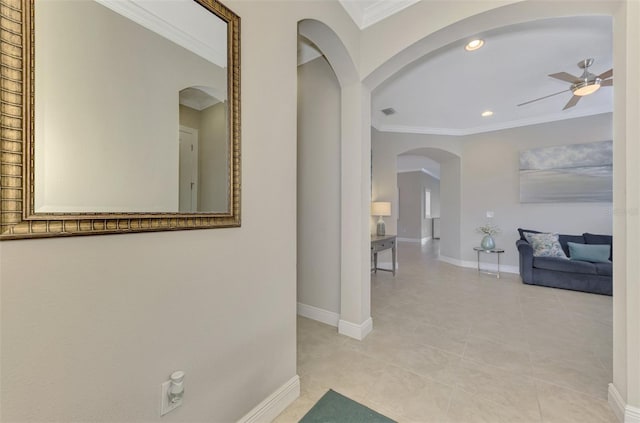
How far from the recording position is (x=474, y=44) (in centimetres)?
249

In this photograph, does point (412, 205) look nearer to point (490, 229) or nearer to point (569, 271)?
point (490, 229)

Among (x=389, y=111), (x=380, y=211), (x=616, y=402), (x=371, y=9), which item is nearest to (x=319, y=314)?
(x=616, y=402)

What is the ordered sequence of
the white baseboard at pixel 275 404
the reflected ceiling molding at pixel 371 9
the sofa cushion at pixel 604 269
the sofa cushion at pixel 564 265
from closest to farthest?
1. the white baseboard at pixel 275 404
2. the reflected ceiling molding at pixel 371 9
3. the sofa cushion at pixel 604 269
4. the sofa cushion at pixel 564 265

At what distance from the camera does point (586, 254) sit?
12.6ft

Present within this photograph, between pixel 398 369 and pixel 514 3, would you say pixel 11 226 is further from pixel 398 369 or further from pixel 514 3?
pixel 514 3

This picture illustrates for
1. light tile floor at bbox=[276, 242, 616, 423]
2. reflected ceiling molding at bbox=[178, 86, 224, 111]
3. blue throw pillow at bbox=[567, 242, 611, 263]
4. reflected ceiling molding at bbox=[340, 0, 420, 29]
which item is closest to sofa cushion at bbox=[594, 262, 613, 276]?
blue throw pillow at bbox=[567, 242, 611, 263]

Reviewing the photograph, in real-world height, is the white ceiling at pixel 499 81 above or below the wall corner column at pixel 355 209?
above

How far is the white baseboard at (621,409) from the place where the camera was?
4.45ft

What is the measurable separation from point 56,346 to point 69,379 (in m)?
0.12

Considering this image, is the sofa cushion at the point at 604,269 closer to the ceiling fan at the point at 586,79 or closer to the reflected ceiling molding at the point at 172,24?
the ceiling fan at the point at 586,79

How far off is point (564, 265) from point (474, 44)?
340 cm

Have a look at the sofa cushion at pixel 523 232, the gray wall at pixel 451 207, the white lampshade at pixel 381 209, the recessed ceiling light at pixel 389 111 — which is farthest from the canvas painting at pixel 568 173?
the recessed ceiling light at pixel 389 111

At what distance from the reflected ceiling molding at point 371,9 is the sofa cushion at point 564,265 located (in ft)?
13.2

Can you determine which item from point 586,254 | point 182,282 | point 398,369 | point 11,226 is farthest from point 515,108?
point 11,226
